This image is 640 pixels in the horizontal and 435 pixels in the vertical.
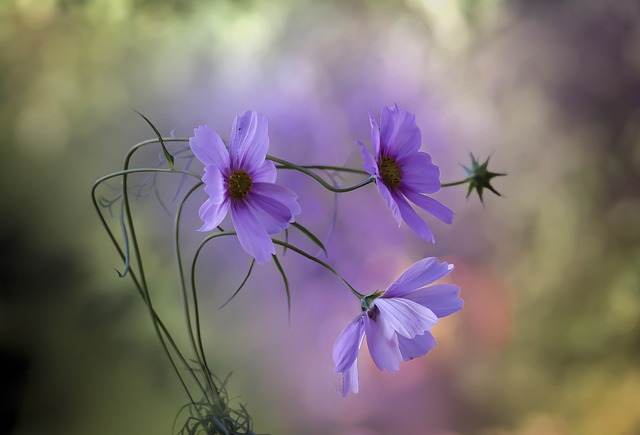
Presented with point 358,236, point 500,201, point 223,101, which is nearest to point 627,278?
point 500,201

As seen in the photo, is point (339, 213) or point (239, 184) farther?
point (339, 213)

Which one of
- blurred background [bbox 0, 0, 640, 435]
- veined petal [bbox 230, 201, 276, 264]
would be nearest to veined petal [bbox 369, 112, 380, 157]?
veined petal [bbox 230, 201, 276, 264]

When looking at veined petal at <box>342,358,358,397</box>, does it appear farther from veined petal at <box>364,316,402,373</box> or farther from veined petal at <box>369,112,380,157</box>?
veined petal at <box>369,112,380,157</box>

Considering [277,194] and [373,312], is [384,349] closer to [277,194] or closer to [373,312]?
[373,312]

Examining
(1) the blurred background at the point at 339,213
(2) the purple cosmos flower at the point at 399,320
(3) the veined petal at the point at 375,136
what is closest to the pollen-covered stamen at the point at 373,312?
(2) the purple cosmos flower at the point at 399,320

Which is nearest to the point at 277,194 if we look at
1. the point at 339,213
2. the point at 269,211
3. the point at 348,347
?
the point at 269,211
